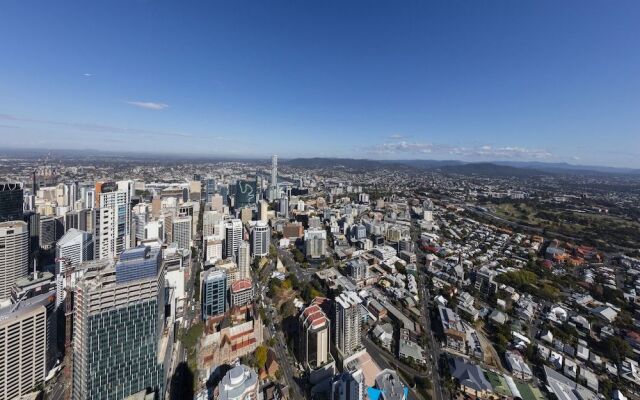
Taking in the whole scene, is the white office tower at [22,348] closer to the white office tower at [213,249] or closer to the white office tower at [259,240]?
the white office tower at [213,249]

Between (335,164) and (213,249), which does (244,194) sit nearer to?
(213,249)

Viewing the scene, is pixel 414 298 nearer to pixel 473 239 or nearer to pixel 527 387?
pixel 527 387

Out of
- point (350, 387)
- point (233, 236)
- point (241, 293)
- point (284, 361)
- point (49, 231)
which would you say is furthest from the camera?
point (233, 236)

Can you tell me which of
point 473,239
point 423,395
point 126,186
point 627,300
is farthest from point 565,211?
point 126,186

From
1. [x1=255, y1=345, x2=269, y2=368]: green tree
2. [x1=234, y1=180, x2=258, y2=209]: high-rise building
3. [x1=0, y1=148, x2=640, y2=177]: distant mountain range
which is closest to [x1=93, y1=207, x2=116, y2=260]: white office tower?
[x1=255, y1=345, x2=269, y2=368]: green tree

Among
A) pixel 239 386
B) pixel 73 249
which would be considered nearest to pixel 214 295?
pixel 239 386
